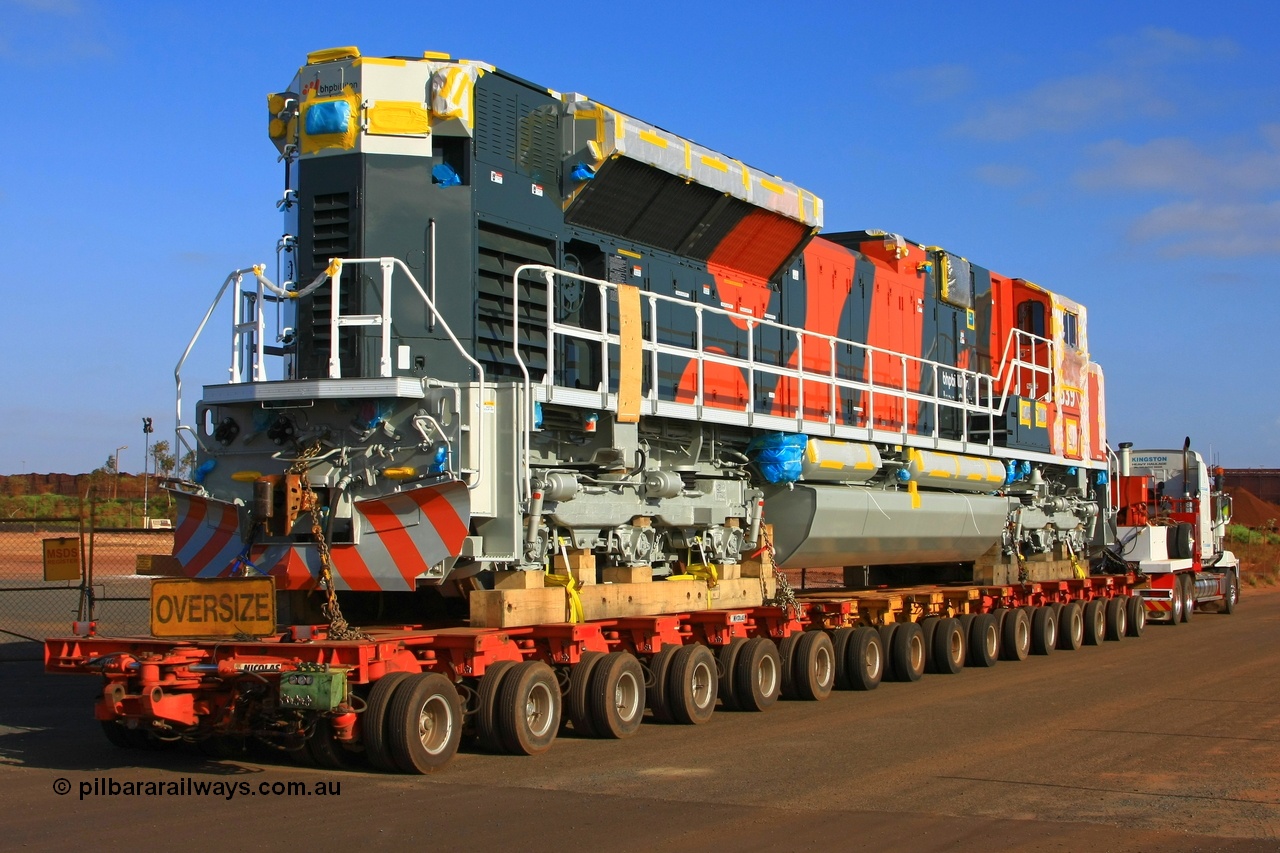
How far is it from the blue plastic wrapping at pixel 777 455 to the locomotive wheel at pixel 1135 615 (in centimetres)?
1408

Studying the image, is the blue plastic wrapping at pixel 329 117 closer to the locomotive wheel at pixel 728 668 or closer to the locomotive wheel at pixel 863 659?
the locomotive wheel at pixel 728 668

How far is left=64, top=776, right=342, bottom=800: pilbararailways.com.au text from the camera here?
10266mm

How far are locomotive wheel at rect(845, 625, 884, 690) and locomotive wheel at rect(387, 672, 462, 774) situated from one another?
7.92 metres

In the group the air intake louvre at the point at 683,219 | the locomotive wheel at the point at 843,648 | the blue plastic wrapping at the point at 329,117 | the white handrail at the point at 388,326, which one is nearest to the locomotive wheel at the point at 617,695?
the white handrail at the point at 388,326

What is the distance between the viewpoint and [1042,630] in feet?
78.1

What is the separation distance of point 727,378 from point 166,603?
7479 millimetres

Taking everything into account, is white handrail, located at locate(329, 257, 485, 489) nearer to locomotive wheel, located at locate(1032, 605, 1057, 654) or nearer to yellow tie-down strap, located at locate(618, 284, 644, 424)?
yellow tie-down strap, located at locate(618, 284, 644, 424)

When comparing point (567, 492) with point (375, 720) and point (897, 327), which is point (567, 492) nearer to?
point (375, 720)

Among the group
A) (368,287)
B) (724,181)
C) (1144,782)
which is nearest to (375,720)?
(368,287)

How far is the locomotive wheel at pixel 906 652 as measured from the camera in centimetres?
1919

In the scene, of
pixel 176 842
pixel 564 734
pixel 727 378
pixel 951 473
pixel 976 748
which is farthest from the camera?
pixel 951 473

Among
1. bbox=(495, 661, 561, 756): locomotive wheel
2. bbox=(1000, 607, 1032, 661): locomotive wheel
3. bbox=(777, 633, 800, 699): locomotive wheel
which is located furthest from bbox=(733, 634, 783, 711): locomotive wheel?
bbox=(1000, 607, 1032, 661): locomotive wheel

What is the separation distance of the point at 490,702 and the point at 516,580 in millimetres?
1160

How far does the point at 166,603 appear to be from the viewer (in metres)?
11.5
